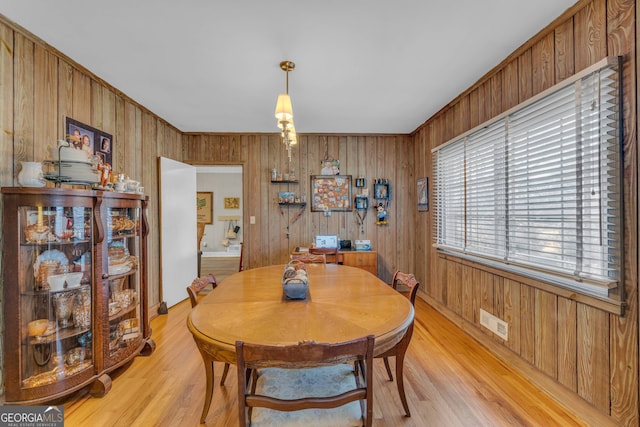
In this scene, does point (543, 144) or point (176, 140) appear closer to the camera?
point (543, 144)

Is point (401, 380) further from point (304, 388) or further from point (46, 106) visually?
point (46, 106)

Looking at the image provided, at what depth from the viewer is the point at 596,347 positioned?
1563 millimetres

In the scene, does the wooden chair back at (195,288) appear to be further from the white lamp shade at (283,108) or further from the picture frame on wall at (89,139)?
the picture frame on wall at (89,139)

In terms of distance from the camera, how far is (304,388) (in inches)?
49.1

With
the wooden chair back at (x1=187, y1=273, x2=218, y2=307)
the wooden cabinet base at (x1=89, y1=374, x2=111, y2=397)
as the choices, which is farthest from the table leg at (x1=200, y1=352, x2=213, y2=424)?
the wooden cabinet base at (x1=89, y1=374, x2=111, y2=397)

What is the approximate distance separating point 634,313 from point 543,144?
1.11m

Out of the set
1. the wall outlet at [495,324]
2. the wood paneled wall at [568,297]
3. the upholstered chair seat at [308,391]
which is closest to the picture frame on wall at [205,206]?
the wood paneled wall at [568,297]

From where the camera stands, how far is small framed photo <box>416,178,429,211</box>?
3.80 m

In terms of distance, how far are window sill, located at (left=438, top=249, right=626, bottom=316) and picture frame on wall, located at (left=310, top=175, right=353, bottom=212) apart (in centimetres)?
177

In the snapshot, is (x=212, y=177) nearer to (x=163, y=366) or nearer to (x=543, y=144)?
(x=163, y=366)

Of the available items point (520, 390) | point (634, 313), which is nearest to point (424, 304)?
point (520, 390)

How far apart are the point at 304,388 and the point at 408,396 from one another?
3.41ft

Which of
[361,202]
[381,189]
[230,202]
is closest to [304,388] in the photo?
[361,202]

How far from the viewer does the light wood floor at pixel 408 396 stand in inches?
66.0
